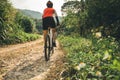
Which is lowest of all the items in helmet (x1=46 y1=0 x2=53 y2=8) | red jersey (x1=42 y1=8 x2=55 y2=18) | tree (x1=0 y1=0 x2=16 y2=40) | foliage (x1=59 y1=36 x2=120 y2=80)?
tree (x1=0 y1=0 x2=16 y2=40)

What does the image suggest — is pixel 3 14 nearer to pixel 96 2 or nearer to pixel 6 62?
pixel 96 2

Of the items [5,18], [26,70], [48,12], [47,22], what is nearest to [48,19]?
[47,22]

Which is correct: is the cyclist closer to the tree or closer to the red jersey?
the red jersey

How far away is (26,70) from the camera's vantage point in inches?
349

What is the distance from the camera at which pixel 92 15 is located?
2028cm

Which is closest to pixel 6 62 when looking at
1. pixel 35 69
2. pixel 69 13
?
pixel 35 69

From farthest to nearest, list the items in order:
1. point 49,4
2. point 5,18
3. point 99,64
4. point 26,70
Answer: point 5,18
point 49,4
point 26,70
point 99,64

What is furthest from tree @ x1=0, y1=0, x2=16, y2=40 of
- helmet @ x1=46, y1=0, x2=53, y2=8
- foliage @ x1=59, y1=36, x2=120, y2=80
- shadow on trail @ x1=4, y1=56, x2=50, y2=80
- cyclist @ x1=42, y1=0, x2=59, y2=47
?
foliage @ x1=59, y1=36, x2=120, y2=80

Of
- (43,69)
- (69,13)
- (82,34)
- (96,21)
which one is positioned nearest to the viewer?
(43,69)

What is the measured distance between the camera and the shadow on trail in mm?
7953

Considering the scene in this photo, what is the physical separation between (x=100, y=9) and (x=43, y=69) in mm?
10698

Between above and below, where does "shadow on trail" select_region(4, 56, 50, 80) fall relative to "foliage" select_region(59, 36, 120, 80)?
below

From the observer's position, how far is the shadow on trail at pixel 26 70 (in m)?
7.95

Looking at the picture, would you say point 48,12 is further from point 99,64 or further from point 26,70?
point 99,64
